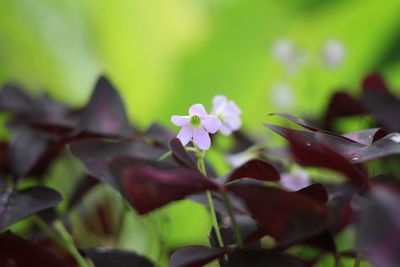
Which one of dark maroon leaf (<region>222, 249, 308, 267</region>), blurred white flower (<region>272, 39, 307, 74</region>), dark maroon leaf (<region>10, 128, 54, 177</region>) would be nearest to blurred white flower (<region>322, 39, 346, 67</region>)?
blurred white flower (<region>272, 39, 307, 74</region>)

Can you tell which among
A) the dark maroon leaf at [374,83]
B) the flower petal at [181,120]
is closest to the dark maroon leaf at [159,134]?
the flower petal at [181,120]

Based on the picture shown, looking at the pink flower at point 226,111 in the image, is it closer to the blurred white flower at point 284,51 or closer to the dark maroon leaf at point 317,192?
the dark maroon leaf at point 317,192

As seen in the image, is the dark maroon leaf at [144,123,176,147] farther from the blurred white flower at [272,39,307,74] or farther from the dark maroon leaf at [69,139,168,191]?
the blurred white flower at [272,39,307,74]

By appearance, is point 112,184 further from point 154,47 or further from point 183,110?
point 154,47

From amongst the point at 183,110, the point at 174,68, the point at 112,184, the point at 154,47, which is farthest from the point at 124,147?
A: the point at 154,47

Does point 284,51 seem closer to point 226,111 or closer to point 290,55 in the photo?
point 290,55

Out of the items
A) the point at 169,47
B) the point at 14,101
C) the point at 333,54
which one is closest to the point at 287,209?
the point at 14,101
